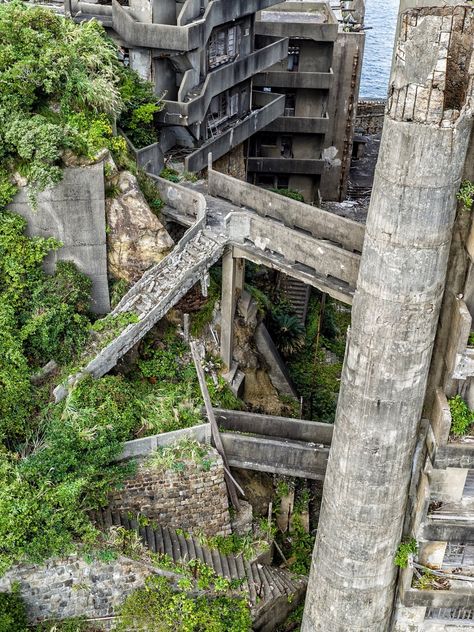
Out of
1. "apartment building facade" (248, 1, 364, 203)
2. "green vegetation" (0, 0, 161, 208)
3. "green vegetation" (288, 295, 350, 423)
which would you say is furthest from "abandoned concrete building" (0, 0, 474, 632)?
"apartment building facade" (248, 1, 364, 203)

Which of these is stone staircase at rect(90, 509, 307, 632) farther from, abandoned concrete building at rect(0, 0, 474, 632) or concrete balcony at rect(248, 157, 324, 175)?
concrete balcony at rect(248, 157, 324, 175)

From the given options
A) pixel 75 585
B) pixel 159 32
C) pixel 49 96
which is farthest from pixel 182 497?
pixel 159 32

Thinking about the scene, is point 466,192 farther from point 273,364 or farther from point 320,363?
point 320,363

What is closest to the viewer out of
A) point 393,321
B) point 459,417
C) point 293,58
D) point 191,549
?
point 393,321

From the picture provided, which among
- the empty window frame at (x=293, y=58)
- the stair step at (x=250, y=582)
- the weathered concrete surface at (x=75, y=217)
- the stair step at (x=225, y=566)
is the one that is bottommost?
the stair step at (x=250, y=582)

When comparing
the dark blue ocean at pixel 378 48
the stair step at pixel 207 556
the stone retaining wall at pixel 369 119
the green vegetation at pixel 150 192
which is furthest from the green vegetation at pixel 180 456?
the dark blue ocean at pixel 378 48

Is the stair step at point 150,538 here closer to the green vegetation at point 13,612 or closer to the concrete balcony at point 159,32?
the green vegetation at point 13,612
